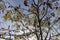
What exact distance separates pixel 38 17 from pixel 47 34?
4.74ft

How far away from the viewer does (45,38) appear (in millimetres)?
16875

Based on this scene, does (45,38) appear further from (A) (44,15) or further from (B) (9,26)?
(B) (9,26)

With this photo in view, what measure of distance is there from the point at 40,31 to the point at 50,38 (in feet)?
2.97

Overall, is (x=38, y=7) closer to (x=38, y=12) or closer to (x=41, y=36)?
(x=38, y=12)

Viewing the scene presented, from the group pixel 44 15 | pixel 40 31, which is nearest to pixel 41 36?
pixel 40 31

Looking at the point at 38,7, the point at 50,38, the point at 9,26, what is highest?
the point at 38,7

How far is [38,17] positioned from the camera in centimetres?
1678

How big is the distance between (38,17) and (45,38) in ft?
5.02

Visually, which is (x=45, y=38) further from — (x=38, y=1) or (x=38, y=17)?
(x=38, y=1)

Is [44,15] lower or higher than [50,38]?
higher

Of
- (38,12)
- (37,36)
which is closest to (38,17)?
(38,12)

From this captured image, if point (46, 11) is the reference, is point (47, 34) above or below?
below

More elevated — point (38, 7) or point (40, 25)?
point (38, 7)

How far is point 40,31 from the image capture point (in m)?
16.8
